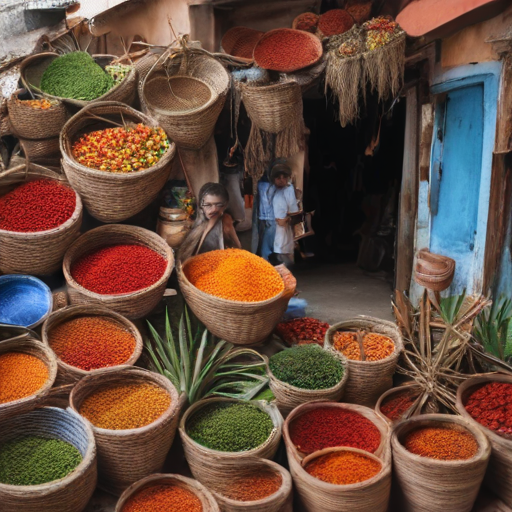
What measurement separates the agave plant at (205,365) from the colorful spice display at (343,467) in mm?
673

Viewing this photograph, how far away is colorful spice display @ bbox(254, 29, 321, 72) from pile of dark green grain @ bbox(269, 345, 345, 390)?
2172mm

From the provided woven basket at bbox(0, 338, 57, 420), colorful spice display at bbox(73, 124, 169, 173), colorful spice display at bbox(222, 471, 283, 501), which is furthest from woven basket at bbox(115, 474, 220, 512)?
colorful spice display at bbox(73, 124, 169, 173)

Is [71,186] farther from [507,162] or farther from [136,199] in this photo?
[507,162]

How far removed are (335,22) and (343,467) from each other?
3387 millimetres

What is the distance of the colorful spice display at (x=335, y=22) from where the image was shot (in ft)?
14.9

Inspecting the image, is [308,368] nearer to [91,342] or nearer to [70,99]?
[91,342]

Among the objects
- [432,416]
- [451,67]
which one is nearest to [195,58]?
[451,67]

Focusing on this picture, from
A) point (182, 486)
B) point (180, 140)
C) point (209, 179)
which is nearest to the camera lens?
point (182, 486)

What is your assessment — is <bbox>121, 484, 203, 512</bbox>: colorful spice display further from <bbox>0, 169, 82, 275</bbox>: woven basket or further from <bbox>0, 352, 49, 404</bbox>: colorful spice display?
<bbox>0, 169, 82, 275</bbox>: woven basket

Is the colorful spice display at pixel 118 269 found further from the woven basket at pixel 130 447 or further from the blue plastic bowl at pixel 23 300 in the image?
the woven basket at pixel 130 447

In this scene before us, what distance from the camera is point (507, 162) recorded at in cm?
381

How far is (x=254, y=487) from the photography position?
290 centimetres

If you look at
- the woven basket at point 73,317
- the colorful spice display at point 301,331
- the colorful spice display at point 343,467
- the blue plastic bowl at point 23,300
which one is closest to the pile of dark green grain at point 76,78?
the blue plastic bowl at point 23,300

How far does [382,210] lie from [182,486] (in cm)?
496
